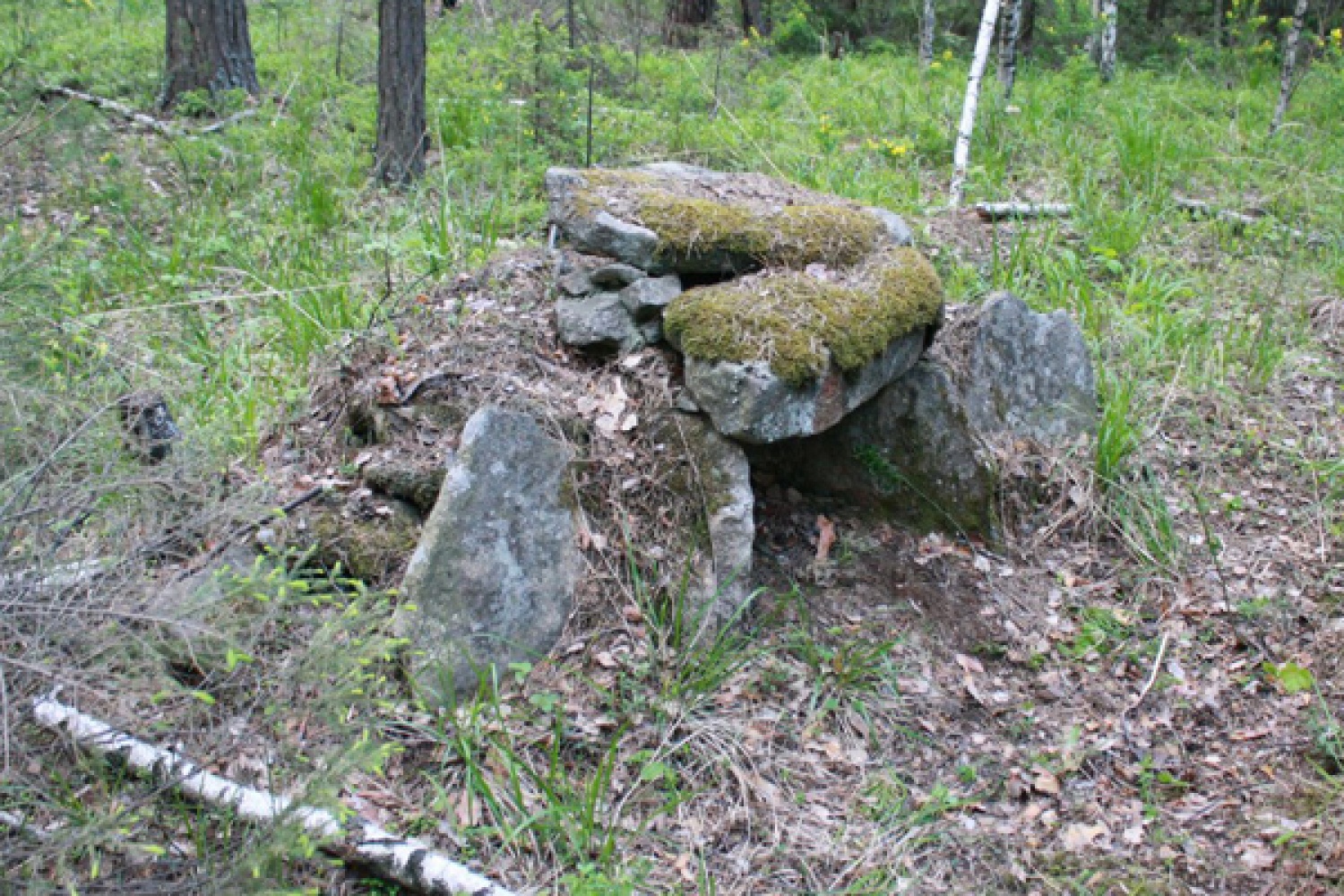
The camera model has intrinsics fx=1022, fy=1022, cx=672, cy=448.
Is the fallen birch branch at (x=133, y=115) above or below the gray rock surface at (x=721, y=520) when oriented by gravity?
above

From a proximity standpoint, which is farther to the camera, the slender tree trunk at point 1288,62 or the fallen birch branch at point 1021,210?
the slender tree trunk at point 1288,62

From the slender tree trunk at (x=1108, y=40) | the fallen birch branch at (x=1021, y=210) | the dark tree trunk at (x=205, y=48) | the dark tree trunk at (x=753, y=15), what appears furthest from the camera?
the dark tree trunk at (x=753, y=15)

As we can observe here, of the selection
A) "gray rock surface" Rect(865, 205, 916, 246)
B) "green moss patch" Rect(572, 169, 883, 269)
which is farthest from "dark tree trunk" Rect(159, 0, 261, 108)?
"gray rock surface" Rect(865, 205, 916, 246)

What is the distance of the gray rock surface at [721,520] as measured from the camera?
388 cm

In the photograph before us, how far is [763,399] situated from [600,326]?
0.88m

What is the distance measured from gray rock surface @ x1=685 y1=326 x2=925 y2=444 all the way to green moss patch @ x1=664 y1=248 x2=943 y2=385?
4cm

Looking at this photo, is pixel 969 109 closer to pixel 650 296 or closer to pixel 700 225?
pixel 700 225

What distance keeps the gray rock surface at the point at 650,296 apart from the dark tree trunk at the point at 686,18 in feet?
27.0

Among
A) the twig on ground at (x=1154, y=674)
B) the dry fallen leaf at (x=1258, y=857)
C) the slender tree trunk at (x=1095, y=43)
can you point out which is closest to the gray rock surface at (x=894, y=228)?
the twig on ground at (x=1154, y=674)

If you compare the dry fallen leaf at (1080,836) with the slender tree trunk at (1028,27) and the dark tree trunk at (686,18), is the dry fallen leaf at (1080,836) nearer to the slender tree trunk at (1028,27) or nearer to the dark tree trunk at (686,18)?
the dark tree trunk at (686,18)

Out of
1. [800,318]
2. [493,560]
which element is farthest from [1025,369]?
[493,560]

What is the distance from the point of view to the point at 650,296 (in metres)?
4.20

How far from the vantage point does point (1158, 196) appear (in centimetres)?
692

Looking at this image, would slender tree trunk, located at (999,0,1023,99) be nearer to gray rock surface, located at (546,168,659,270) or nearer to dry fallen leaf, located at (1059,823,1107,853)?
gray rock surface, located at (546,168,659,270)
